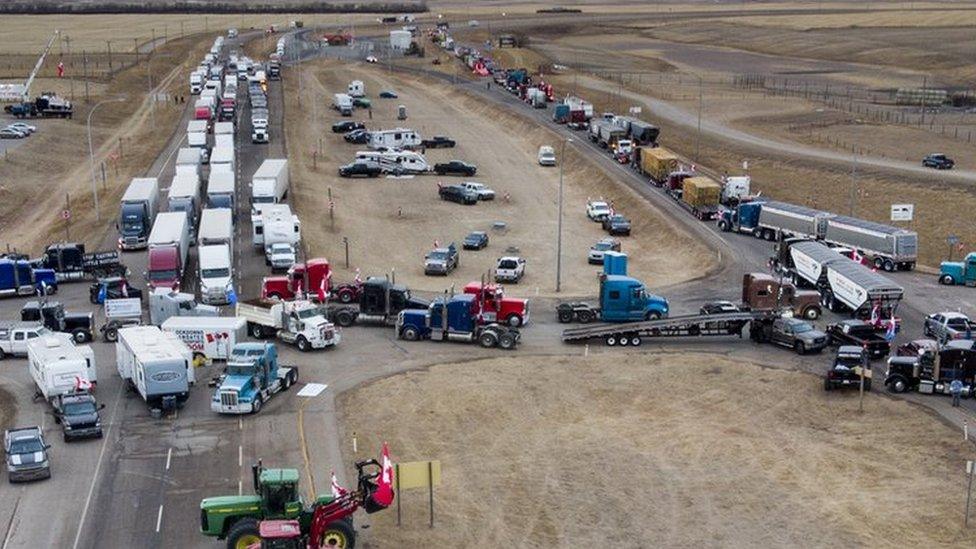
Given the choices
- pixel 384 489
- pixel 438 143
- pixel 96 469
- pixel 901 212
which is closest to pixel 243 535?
pixel 384 489

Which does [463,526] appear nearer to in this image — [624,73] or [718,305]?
[718,305]

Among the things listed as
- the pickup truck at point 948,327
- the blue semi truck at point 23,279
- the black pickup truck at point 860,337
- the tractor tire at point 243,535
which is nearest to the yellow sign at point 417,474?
the tractor tire at point 243,535

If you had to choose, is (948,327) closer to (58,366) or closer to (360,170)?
(58,366)

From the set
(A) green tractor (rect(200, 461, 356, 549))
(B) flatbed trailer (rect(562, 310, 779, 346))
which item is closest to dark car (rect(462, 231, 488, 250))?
(B) flatbed trailer (rect(562, 310, 779, 346))

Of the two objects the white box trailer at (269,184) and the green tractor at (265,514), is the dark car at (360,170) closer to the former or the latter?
the white box trailer at (269,184)

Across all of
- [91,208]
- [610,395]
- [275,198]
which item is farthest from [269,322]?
[91,208]

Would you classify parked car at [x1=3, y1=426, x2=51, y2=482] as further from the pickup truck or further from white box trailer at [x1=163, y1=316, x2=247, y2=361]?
the pickup truck

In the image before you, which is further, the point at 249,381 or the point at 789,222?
the point at 789,222
